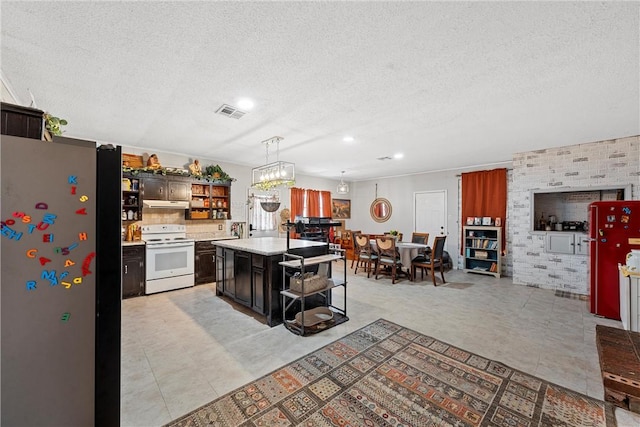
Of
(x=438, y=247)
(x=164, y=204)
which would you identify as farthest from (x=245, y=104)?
(x=438, y=247)

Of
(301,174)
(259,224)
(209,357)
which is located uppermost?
(301,174)

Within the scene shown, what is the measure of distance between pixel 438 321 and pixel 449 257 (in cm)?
393

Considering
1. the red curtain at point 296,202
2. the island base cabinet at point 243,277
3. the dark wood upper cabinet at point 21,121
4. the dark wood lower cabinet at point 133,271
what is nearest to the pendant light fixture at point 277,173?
the island base cabinet at point 243,277

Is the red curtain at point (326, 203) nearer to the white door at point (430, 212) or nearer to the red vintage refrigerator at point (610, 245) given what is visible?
the white door at point (430, 212)

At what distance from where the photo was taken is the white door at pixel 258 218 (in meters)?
6.48

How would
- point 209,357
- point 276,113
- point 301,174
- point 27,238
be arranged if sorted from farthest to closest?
point 301,174 < point 276,113 < point 209,357 < point 27,238

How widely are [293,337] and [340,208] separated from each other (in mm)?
6476

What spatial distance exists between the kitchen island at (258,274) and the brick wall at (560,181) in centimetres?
413

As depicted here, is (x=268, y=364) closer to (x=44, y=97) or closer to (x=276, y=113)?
(x=276, y=113)

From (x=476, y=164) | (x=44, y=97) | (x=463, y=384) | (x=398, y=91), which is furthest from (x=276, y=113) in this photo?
(x=476, y=164)

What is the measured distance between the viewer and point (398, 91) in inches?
103

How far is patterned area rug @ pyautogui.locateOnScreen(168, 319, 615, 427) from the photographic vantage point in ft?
5.85

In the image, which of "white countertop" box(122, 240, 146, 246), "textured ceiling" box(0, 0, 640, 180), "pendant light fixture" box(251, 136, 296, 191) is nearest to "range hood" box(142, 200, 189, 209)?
"white countertop" box(122, 240, 146, 246)

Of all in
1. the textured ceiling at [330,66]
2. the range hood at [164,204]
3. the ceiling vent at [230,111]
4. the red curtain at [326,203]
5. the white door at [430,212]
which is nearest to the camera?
the textured ceiling at [330,66]
